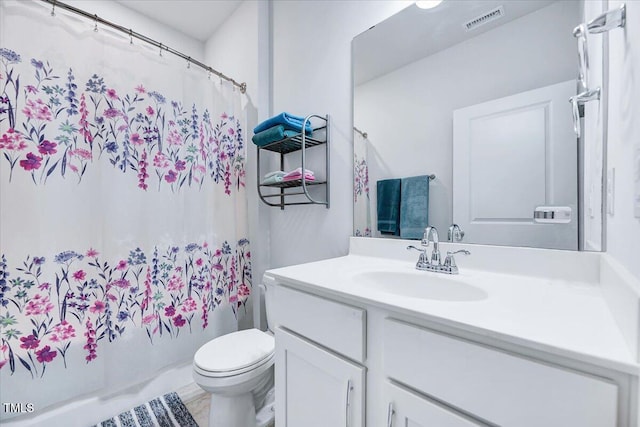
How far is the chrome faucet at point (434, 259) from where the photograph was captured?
3.22ft

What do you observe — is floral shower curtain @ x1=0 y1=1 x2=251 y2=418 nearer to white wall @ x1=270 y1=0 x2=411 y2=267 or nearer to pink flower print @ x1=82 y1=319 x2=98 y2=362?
pink flower print @ x1=82 y1=319 x2=98 y2=362

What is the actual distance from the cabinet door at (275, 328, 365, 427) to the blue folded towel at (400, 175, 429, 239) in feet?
2.14

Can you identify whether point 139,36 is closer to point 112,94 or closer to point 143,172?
point 112,94

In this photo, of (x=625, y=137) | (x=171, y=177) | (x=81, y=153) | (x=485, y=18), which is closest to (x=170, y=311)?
(x=171, y=177)

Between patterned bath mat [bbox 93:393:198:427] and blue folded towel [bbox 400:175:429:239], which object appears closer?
blue folded towel [bbox 400:175:429:239]

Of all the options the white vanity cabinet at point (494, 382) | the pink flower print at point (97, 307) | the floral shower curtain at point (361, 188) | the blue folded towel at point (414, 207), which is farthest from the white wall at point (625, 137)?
the pink flower print at point (97, 307)

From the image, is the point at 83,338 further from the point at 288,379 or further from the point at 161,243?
the point at 288,379

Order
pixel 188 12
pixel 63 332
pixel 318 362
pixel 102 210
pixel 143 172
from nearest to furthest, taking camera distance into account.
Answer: pixel 318 362 < pixel 63 332 < pixel 102 210 < pixel 143 172 < pixel 188 12

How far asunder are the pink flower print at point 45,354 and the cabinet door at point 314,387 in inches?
41.1

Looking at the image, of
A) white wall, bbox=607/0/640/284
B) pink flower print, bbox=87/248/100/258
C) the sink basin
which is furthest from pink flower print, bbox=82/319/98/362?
white wall, bbox=607/0/640/284

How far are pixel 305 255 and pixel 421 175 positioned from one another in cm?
83

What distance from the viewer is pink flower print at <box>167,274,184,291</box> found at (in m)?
1.49

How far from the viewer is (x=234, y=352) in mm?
1257

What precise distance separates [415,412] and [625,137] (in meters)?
0.75
